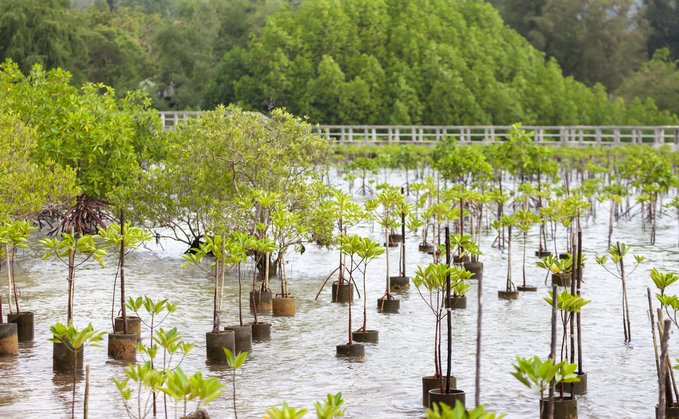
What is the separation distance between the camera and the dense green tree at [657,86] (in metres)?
45.6

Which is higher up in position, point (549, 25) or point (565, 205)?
point (549, 25)

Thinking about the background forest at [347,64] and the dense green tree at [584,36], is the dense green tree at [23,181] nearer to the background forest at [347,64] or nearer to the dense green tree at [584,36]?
the background forest at [347,64]

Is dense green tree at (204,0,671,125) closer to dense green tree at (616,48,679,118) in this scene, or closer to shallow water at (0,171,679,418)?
dense green tree at (616,48,679,118)

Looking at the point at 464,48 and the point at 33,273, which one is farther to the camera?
the point at 464,48

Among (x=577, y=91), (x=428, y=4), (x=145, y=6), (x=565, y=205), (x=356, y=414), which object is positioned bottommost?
(x=356, y=414)

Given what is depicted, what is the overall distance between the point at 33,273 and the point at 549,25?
47.0 metres

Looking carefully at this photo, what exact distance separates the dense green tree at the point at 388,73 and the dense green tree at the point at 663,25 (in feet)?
41.9

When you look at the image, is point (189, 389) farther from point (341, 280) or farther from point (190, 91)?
point (190, 91)

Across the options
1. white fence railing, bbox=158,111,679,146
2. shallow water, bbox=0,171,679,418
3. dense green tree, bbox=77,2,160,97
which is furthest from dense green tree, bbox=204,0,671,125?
shallow water, bbox=0,171,679,418

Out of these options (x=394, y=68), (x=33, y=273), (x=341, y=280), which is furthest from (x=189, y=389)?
(x=394, y=68)

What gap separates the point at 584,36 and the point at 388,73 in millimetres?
17564

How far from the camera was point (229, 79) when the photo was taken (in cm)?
4406

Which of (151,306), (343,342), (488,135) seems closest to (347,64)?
(488,135)

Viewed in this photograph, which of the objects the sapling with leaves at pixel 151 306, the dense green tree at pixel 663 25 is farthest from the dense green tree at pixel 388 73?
the sapling with leaves at pixel 151 306
